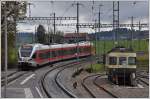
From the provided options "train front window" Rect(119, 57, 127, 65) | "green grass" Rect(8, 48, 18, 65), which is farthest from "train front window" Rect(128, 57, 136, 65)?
"green grass" Rect(8, 48, 18, 65)

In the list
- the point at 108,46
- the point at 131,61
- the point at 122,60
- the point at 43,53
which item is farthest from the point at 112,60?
the point at 108,46

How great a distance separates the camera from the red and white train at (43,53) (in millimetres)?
38938

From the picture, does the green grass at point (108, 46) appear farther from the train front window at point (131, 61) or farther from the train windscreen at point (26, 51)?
the train front window at point (131, 61)

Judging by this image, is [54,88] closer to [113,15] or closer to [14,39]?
[14,39]

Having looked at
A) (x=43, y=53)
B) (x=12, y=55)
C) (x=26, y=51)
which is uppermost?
(x=26, y=51)

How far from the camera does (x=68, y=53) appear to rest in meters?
49.6

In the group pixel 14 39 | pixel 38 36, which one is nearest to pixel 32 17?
pixel 14 39

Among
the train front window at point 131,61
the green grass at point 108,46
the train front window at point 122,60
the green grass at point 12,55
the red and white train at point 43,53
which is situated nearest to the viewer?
the train front window at point 131,61

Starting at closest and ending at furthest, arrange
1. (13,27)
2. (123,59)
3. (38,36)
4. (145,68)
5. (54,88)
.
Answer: (54,88)
(123,59)
(13,27)
(145,68)
(38,36)

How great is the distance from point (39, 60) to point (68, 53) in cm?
999

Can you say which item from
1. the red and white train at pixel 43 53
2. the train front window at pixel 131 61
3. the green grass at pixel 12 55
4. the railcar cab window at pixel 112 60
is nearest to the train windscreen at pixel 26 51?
the red and white train at pixel 43 53

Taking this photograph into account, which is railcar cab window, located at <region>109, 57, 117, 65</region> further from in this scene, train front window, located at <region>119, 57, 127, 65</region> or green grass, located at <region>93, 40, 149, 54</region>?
green grass, located at <region>93, 40, 149, 54</region>

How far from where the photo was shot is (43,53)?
134 ft

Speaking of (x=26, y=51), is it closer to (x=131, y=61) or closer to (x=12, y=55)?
(x=12, y=55)
